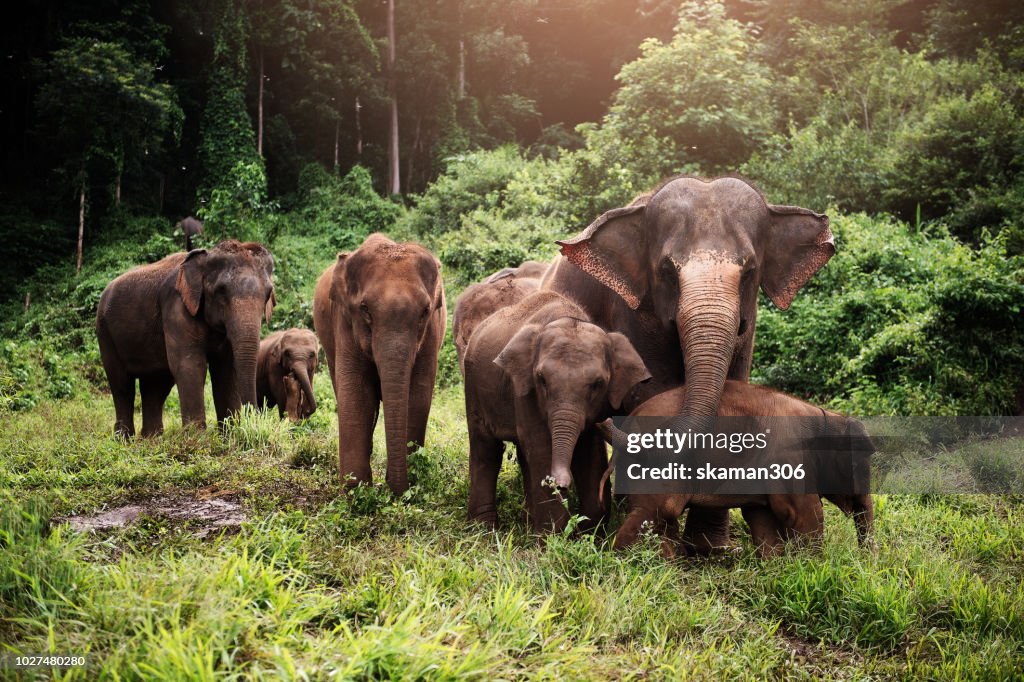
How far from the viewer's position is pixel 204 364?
973 cm

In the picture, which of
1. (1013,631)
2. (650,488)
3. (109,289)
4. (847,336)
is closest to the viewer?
(1013,631)

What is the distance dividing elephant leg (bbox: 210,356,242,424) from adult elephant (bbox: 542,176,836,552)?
Result: 5.48m

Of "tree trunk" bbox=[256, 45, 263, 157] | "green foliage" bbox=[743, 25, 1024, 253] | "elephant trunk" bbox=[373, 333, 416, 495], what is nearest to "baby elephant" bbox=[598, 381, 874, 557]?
"elephant trunk" bbox=[373, 333, 416, 495]

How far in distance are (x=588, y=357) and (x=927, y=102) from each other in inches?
809

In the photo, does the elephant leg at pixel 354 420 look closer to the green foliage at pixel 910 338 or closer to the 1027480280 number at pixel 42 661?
the 1027480280 number at pixel 42 661

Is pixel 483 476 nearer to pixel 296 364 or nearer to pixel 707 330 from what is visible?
pixel 707 330

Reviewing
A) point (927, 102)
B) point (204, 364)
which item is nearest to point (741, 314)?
point (204, 364)

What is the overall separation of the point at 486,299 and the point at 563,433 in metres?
3.77

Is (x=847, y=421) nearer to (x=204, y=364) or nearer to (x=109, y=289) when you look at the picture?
(x=204, y=364)

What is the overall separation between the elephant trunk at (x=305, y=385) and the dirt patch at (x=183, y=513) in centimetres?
524

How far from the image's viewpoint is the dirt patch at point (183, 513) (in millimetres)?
5781

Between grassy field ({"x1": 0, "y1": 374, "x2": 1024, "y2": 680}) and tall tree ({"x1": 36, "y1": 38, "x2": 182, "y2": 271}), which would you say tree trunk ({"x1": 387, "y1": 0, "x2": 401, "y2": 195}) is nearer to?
tall tree ({"x1": 36, "y1": 38, "x2": 182, "y2": 271})

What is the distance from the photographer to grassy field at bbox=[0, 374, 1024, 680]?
3.59 m

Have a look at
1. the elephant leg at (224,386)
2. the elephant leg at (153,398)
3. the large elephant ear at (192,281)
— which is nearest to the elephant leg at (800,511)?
the large elephant ear at (192,281)
